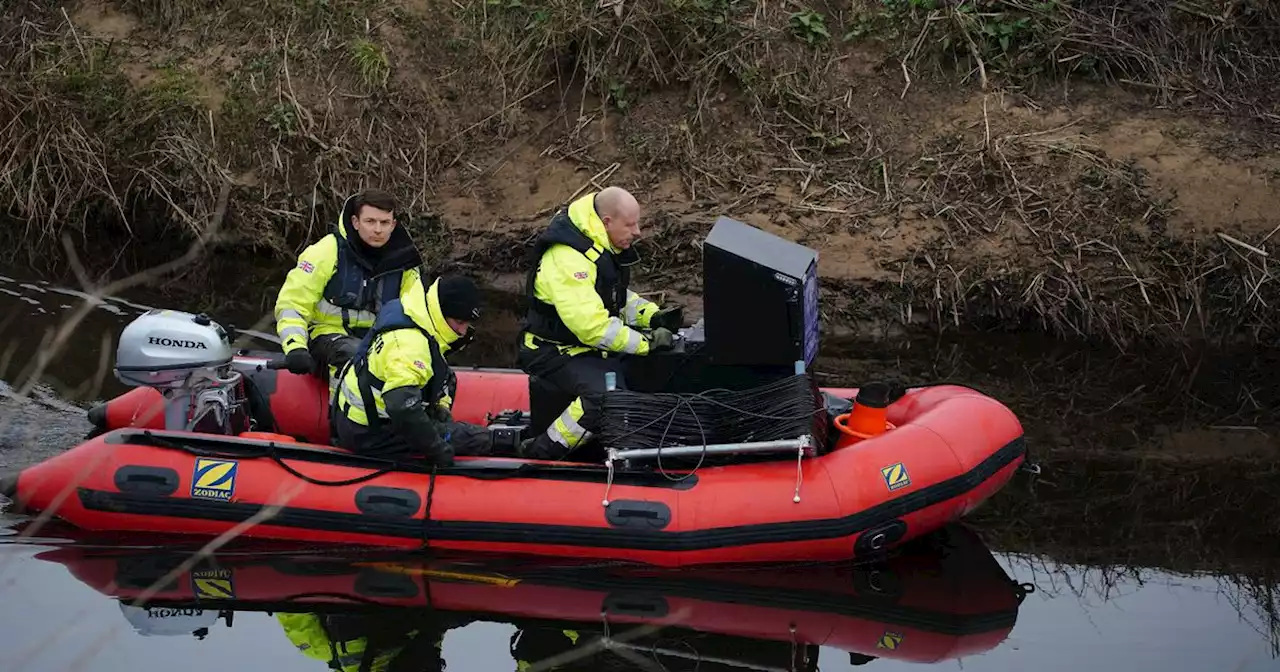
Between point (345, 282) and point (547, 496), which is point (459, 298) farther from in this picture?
point (345, 282)

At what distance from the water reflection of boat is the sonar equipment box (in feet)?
2.86

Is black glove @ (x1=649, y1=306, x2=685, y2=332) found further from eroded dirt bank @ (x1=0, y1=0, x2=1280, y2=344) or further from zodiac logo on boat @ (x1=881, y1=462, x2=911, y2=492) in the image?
eroded dirt bank @ (x1=0, y1=0, x2=1280, y2=344)

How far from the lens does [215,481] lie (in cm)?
578

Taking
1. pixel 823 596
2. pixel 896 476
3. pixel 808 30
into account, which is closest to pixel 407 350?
pixel 823 596

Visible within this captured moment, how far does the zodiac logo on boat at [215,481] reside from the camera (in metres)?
5.77

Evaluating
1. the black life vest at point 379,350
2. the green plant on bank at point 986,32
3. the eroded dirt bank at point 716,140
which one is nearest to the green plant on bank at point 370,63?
the eroded dirt bank at point 716,140

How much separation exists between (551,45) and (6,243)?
380cm

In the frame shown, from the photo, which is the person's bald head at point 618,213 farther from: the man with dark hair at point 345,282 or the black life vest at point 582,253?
the man with dark hair at point 345,282

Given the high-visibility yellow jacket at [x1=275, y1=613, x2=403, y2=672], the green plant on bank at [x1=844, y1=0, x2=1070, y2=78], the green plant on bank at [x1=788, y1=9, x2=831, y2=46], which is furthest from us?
the green plant on bank at [x1=788, y1=9, x2=831, y2=46]

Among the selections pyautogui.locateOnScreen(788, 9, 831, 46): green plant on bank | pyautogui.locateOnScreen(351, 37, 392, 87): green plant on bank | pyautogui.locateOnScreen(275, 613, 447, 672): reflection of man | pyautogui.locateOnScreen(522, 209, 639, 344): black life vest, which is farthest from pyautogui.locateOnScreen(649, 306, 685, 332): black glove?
pyautogui.locateOnScreen(351, 37, 392, 87): green plant on bank

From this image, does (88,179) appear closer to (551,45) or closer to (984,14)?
(551,45)

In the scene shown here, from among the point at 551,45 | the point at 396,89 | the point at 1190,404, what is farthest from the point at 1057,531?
the point at 396,89

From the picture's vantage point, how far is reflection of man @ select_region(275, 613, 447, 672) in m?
5.07

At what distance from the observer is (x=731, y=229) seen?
5.75m
